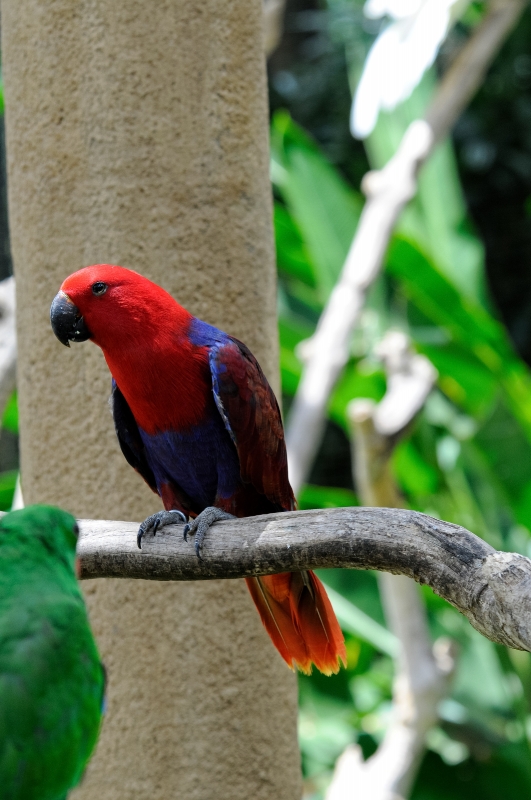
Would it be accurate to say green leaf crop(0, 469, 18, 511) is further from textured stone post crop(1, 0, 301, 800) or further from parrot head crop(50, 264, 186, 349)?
parrot head crop(50, 264, 186, 349)

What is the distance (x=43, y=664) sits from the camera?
604mm

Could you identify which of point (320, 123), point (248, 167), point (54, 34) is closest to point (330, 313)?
point (248, 167)

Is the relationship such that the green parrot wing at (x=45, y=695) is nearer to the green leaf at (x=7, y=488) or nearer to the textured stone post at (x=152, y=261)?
the textured stone post at (x=152, y=261)

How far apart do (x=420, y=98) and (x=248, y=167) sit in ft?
6.65

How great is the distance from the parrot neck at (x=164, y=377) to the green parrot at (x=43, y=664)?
1.60 ft

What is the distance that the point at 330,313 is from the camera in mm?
2342

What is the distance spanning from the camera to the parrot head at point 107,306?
1139mm

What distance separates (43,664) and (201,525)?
48 centimetres

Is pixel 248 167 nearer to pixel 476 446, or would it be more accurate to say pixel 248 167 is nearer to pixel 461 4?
pixel 476 446

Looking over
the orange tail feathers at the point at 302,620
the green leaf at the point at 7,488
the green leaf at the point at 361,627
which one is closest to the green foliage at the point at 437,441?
the green leaf at the point at 361,627

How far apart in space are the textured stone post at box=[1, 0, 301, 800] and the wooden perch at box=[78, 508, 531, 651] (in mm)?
378

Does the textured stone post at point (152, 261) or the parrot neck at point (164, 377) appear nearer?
the parrot neck at point (164, 377)

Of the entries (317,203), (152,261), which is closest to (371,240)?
(317,203)

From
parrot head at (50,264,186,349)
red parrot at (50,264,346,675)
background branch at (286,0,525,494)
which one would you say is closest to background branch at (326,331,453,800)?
background branch at (286,0,525,494)
